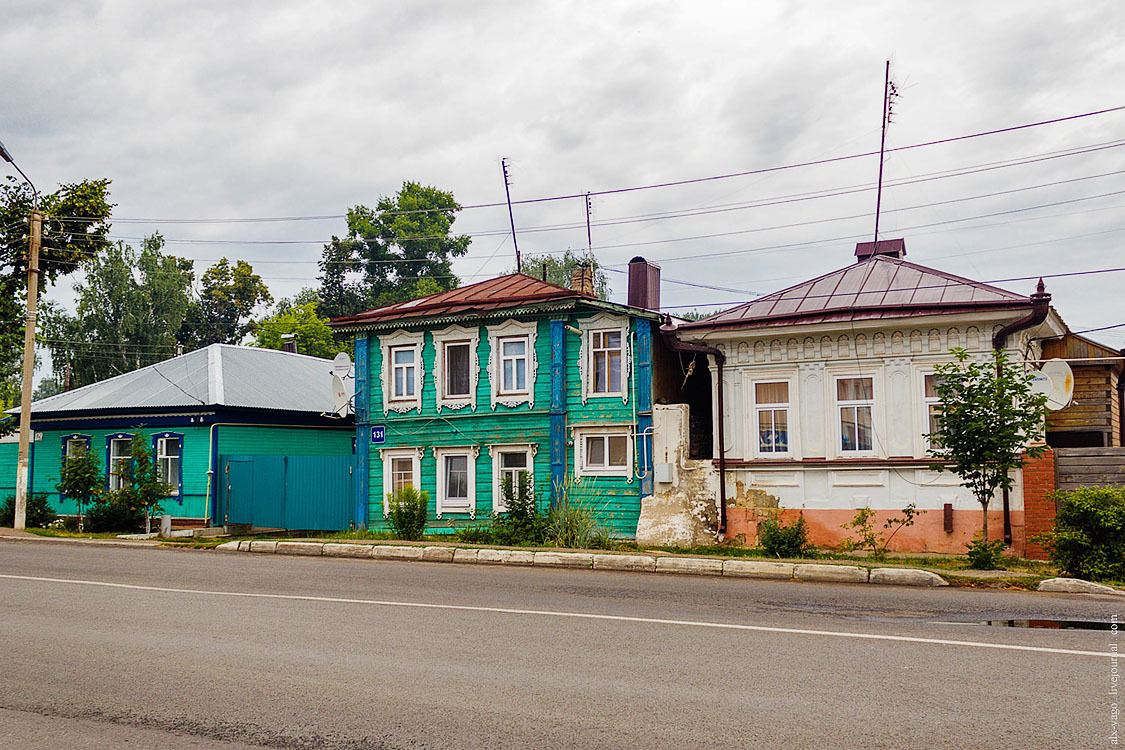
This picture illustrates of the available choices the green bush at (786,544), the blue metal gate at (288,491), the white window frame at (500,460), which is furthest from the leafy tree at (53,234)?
the green bush at (786,544)

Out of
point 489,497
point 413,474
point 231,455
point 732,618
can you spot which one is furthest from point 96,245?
point 732,618

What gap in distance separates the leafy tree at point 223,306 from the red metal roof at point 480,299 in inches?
1447

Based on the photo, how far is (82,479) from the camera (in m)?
25.4

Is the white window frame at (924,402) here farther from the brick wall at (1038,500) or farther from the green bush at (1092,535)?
the green bush at (1092,535)

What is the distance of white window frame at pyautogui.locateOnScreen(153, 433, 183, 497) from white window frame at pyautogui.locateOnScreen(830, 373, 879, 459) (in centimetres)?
1877

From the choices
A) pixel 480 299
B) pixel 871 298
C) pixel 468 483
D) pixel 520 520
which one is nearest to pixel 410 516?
pixel 520 520

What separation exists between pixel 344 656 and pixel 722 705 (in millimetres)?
3265

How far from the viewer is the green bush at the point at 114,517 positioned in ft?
84.3

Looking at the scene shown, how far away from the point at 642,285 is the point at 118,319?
127 feet

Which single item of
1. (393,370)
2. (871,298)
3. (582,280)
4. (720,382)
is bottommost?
(720,382)

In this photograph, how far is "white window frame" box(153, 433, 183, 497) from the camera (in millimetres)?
27627

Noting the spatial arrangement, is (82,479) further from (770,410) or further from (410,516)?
(770,410)

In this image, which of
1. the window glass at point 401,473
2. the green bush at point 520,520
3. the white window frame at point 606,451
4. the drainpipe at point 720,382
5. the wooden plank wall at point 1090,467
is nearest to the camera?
the wooden plank wall at point 1090,467

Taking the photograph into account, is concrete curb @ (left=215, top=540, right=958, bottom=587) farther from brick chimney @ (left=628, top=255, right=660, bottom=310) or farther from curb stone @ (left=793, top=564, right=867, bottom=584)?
brick chimney @ (left=628, top=255, right=660, bottom=310)
